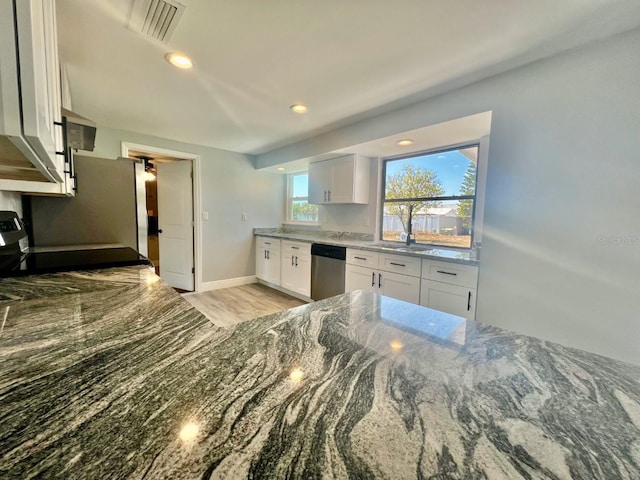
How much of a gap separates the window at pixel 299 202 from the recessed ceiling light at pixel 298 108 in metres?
1.84

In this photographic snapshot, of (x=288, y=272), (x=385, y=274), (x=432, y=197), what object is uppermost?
(x=432, y=197)

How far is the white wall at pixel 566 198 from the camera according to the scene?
1.52m

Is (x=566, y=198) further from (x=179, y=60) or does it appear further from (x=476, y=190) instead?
(x=179, y=60)

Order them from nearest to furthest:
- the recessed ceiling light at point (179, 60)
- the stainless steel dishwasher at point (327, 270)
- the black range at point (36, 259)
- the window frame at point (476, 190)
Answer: the black range at point (36, 259)
the recessed ceiling light at point (179, 60)
the window frame at point (476, 190)
the stainless steel dishwasher at point (327, 270)

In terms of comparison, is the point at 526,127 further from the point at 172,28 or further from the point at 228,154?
the point at 228,154

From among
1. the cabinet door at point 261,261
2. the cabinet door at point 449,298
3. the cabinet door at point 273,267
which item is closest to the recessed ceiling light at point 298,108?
the cabinet door at point 449,298

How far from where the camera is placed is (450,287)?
2.24 metres

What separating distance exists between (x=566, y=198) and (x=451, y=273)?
0.88 metres

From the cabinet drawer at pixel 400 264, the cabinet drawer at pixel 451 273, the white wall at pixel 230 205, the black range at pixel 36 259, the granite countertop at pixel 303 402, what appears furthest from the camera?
the white wall at pixel 230 205

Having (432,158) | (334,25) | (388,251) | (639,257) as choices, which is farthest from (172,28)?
(639,257)

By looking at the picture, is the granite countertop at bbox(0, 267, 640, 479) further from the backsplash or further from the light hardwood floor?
the backsplash

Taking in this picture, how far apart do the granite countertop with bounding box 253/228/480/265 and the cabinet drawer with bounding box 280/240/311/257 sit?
6 centimetres

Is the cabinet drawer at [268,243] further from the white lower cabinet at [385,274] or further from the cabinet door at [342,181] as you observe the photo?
the white lower cabinet at [385,274]

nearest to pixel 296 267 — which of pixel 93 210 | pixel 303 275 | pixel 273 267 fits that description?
pixel 303 275
